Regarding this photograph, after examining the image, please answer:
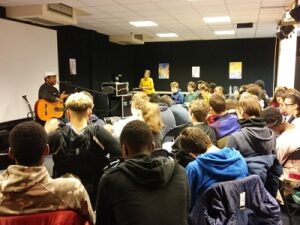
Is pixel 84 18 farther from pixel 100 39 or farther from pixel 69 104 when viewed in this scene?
pixel 69 104

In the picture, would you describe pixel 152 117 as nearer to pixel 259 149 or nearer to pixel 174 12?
pixel 259 149

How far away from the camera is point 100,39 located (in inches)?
400

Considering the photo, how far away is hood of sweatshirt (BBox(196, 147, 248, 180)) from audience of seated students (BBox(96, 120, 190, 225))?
43 centimetres

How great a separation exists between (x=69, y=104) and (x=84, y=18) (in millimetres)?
5598

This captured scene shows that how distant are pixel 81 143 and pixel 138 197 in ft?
3.10

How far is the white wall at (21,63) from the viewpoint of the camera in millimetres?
6055

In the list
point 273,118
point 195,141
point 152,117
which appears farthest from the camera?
point 273,118

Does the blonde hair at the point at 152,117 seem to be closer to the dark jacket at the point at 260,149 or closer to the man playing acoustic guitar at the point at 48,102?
the dark jacket at the point at 260,149

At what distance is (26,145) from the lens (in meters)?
1.34

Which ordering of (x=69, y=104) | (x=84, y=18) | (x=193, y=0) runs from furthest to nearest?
(x=84, y=18), (x=193, y=0), (x=69, y=104)

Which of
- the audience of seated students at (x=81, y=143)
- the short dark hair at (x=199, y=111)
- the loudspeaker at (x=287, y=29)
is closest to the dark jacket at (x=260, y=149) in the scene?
the short dark hair at (x=199, y=111)

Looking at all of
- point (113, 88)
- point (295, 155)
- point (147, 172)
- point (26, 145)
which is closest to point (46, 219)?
point (26, 145)

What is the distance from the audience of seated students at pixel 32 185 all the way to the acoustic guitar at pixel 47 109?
5.23 m

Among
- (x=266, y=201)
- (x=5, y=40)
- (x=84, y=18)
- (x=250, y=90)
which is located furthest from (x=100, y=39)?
(x=266, y=201)
